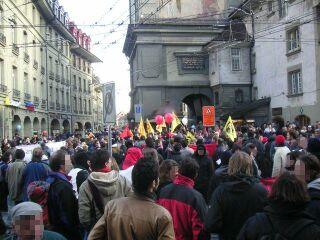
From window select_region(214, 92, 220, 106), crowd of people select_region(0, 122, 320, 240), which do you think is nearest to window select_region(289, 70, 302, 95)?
window select_region(214, 92, 220, 106)

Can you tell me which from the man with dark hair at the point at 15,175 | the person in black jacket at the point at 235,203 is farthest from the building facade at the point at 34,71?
the person in black jacket at the point at 235,203

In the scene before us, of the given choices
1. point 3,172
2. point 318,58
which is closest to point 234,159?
point 3,172

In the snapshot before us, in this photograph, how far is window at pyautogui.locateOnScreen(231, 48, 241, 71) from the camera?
125 feet

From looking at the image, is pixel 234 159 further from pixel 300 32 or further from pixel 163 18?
pixel 163 18

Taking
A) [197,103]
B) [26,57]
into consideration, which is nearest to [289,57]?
[197,103]

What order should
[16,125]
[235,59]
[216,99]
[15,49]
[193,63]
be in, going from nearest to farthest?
[15,49]
[16,125]
[235,59]
[216,99]
[193,63]

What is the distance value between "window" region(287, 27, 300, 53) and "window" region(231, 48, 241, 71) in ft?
29.1

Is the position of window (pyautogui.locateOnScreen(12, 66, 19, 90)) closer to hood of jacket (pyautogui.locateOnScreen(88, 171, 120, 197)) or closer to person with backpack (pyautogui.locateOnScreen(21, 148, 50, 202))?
person with backpack (pyautogui.locateOnScreen(21, 148, 50, 202))

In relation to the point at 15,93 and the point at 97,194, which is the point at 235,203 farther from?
the point at 15,93

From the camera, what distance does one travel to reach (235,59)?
1503 inches

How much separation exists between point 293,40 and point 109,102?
2075 cm

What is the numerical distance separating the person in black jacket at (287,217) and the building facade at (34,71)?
18482mm

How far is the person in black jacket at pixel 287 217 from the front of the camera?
310 cm

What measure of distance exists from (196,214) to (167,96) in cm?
3616
